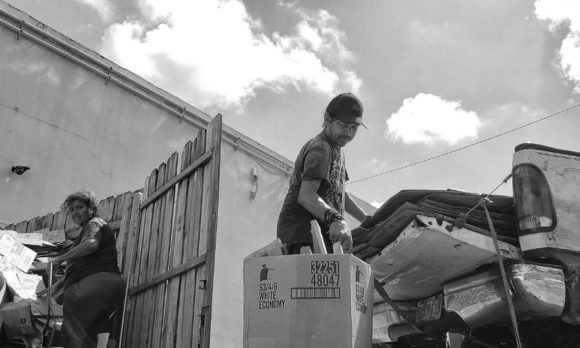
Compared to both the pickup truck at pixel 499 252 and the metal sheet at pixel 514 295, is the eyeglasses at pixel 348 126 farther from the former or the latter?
the metal sheet at pixel 514 295

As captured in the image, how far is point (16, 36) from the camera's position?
992 centimetres

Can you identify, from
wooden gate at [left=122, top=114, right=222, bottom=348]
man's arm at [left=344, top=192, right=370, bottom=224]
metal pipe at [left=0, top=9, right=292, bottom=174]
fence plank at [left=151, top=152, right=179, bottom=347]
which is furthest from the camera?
metal pipe at [left=0, top=9, right=292, bottom=174]

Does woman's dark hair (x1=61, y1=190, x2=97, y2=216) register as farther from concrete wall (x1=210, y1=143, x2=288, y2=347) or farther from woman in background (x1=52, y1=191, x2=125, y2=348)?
concrete wall (x1=210, y1=143, x2=288, y2=347)

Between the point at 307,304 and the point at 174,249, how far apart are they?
7.05 ft

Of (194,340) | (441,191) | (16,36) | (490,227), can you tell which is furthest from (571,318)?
(16,36)

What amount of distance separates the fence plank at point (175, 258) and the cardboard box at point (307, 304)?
1646 mm

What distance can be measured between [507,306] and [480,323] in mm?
235

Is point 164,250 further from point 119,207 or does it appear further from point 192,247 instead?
point 119,207

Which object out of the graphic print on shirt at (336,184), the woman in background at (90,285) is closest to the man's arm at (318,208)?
the graphic print on shirt at (336,184)

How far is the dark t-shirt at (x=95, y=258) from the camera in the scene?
4375mm

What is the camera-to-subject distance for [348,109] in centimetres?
292

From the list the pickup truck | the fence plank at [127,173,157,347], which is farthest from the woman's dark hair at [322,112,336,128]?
the fence plank at [127,173,157,347]

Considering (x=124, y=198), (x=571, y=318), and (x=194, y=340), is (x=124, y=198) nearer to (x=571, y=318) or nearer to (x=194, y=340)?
(x=194, y=340)

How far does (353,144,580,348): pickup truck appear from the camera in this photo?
2.83 metres
